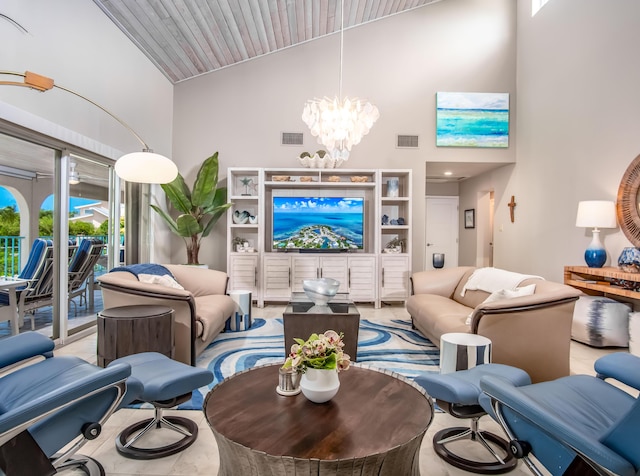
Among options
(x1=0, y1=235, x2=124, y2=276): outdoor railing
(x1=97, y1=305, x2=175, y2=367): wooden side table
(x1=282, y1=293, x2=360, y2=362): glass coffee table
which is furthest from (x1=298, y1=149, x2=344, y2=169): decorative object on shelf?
(x1=97, y1=305, x2=175, y2=367): wooden side table

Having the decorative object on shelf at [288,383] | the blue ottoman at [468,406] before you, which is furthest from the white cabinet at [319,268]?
the decorative object on shelf at [288,383]

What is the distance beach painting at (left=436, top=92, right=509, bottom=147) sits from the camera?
6219 mm

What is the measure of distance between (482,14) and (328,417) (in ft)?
22.8

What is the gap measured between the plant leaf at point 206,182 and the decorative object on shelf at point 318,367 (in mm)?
4482

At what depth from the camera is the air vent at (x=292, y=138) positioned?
625cm

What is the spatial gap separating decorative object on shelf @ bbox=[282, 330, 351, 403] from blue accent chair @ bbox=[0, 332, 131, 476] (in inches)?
28.2

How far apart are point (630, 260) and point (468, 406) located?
3116 millimetres

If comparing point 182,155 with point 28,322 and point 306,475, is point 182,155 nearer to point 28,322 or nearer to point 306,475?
point 28,322

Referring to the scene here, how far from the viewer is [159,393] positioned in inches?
72.3

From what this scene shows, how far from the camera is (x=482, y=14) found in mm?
6266

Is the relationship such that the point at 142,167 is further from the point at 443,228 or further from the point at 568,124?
the point at 443,228

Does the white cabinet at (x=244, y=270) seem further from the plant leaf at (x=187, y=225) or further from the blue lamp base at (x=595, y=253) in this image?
the blue lamp base at (x=595, y=253)

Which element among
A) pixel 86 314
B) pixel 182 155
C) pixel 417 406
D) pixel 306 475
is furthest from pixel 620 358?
pixel 182 155

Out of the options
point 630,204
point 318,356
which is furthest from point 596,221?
point 318,356
